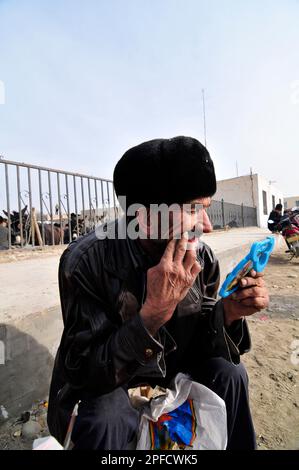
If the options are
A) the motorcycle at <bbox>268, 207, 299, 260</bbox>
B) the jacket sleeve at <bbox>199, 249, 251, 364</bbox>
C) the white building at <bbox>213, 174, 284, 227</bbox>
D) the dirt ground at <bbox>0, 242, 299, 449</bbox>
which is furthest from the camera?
the white building at <bbox>213, 174, 284, 227</bbox>

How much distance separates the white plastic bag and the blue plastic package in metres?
0.43

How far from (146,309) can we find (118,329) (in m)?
0.13

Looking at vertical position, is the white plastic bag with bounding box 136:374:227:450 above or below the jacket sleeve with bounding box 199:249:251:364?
below

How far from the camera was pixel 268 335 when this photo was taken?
2.79 meters

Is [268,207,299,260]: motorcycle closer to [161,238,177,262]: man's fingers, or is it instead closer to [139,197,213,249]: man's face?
[139,197,213,249]: man's face

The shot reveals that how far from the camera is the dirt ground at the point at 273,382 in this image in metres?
1.46

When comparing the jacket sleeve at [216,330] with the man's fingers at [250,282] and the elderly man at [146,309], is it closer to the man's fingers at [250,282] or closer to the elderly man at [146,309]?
the elderly man at [146,309]

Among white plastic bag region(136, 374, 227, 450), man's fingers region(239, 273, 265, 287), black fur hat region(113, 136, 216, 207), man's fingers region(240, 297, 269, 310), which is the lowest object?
white plastic bag region(136, 374, 227, 450)

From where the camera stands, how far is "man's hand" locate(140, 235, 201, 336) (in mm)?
927

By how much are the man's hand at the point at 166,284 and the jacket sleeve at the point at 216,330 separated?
35cm

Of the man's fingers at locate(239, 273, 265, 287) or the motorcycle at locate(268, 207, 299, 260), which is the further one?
the motorcycle at locate(268, 207, 299, 260)

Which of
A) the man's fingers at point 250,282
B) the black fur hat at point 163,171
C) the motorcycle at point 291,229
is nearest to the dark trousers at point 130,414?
the man's fingers at point 250,282

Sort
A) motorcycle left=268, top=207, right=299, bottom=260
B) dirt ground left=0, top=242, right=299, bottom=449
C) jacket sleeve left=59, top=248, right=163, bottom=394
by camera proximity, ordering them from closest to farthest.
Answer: jacket sleeve left=59, top=248, right=163, bottom=394, dirt ground left=0, top=242, right=299, bottom=449, motorcycle left=268, top=207, right=299, bottom=260

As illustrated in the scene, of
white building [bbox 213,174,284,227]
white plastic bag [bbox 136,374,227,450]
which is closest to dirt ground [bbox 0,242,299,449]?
white plastic bag [bbox 136,374,227,450]
